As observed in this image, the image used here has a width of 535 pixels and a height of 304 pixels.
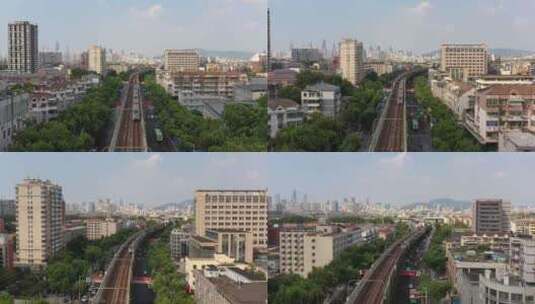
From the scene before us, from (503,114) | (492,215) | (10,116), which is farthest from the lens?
(492,215)

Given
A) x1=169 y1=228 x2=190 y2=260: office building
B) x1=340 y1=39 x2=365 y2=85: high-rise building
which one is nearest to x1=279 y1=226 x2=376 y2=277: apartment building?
x1=169 y1=228 x2=190 y2=260: office building

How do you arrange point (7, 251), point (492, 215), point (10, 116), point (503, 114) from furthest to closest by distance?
point (7, 251) → point (492, 215) → point (10, 116) → point (503, 114)

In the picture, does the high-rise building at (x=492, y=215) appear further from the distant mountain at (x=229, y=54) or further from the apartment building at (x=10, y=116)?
the apartment building at (x=10, y=116)

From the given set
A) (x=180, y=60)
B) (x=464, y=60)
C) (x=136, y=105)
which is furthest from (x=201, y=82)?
(x=464, y=60)

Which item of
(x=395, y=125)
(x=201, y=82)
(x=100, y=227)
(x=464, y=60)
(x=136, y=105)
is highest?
(x=464, y=60)

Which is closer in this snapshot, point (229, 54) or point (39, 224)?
point (229, 54)

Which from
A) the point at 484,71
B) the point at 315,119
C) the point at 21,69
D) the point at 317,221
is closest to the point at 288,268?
the point at 317,221

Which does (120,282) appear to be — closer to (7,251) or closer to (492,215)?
(7,251)
